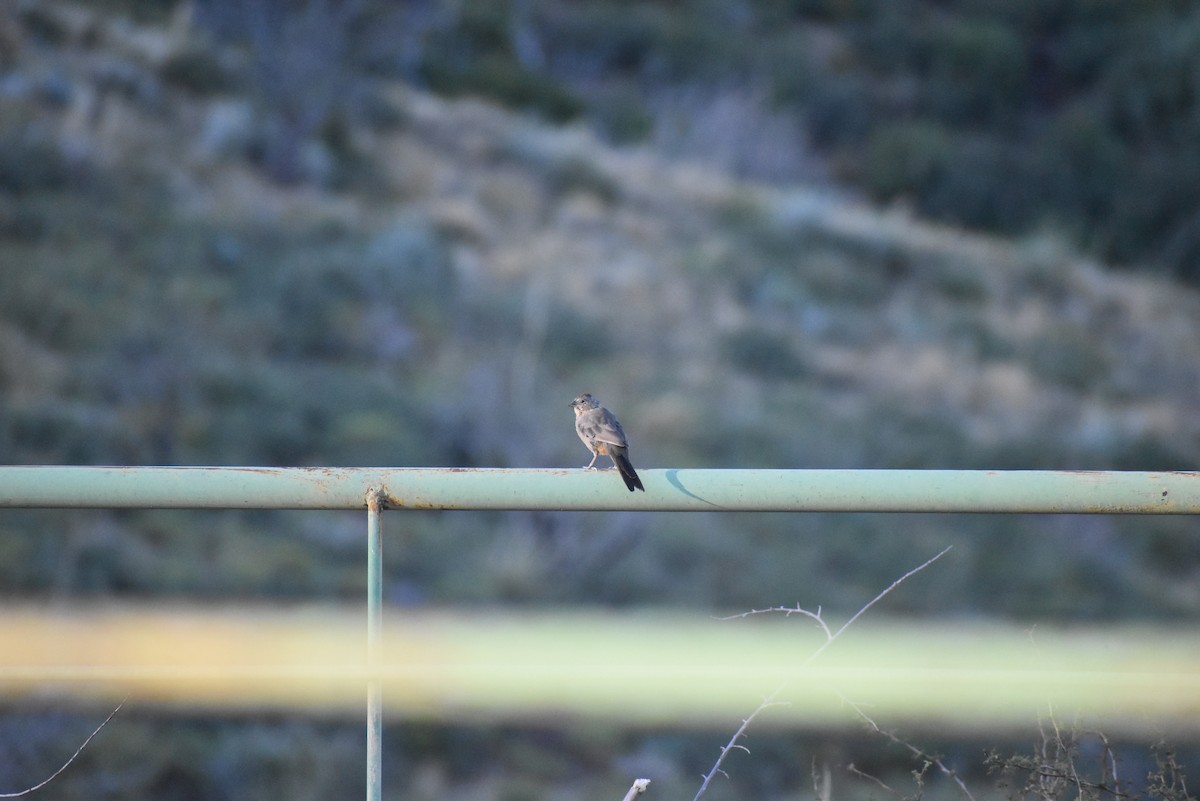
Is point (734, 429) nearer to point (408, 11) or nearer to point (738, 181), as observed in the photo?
point (738, 181)

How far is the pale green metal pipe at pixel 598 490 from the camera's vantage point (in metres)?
2.04

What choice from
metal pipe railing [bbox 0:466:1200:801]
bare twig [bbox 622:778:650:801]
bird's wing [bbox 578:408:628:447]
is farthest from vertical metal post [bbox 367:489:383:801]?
bird's wing [bbox 578:408:628:447]

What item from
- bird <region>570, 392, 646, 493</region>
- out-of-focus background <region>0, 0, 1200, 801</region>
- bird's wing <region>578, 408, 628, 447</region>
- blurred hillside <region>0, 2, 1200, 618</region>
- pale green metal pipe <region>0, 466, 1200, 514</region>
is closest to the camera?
pale green metal pipe <region>0, 466, 1200, 514</region>

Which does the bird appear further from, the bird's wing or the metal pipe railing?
the metal pipe railing

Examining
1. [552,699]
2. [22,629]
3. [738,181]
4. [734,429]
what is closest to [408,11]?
[738,181]

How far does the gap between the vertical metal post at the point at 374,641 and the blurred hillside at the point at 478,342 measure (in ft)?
33.3

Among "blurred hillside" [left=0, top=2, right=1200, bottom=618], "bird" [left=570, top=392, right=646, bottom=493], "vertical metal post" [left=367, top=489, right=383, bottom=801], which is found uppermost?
"blurred hillside" [left=0, top=2, right=1200, bottom=618]

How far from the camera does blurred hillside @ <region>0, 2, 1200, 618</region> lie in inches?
550

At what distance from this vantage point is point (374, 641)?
2.09 m

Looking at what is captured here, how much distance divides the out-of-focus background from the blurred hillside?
0.21 ft

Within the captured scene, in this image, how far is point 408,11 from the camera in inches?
1366

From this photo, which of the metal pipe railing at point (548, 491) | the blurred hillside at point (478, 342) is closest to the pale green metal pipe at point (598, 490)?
the metal pipe railing at point (548, 491)

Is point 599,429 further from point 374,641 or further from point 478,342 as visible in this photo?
point 478,342

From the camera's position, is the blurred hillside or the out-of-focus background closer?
the out-of-focus background
